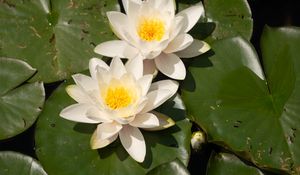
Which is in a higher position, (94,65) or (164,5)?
(164,5)

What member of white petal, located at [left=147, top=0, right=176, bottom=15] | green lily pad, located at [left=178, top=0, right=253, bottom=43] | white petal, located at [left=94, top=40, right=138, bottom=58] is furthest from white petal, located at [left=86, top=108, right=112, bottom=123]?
green lily pad, located at [left=178, top=0, right=253, bottom=43]

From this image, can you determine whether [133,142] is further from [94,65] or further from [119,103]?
[94,65]

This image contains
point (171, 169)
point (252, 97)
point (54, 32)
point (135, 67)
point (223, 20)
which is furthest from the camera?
point (223, 20)

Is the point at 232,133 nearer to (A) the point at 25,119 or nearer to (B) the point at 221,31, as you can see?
(B) the point at 221,31

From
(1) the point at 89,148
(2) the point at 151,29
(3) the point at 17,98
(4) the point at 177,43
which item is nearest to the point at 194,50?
(4) the point at 177,43

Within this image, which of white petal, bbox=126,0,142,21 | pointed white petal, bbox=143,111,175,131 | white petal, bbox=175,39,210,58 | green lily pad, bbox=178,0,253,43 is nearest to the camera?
pointed white petal, bbox=143,111,175,131

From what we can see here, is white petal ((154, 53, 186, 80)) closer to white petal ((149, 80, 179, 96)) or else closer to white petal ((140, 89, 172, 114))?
white petal ((149, 80, 179, 96))

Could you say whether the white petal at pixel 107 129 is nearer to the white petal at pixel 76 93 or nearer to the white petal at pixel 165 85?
the white petal at pixel 76 93
